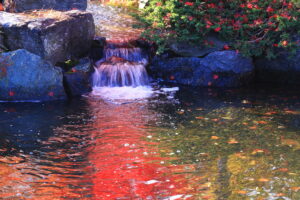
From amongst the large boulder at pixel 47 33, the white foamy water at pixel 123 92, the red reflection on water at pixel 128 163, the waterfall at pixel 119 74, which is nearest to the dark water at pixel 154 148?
the red reflection on water at pixel 128 163

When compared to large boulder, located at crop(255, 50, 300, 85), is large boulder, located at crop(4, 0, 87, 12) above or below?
above

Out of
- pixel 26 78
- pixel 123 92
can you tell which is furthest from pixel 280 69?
pixel 26 78

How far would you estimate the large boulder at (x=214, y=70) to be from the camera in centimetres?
1044

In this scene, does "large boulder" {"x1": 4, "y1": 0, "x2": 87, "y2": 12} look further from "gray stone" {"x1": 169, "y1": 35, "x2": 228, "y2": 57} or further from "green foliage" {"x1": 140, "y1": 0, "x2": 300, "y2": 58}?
"gray stone" {"x1": 169, "y1": 35, "x2": 228, "y2": 57}

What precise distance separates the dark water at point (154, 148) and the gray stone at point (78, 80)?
1.61 feet

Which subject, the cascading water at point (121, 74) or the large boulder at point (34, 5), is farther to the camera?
the large boulder at point (34, 5)

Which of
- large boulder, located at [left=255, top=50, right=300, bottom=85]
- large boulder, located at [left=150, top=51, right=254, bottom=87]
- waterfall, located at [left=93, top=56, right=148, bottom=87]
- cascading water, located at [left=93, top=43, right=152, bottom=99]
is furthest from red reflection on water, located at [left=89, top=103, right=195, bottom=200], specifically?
large boulder, located at [left=255, top=50, right=300, bottom=85]

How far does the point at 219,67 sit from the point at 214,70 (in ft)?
0.50

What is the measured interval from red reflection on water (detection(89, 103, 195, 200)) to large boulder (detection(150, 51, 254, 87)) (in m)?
2.88

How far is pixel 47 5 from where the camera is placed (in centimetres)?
1177

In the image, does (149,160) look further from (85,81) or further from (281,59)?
(281,59)

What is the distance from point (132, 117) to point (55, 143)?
184 cm

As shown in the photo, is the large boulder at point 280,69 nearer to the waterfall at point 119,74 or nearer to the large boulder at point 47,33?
the waterfall at point 119,74

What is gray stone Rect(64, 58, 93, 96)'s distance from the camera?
974cm
